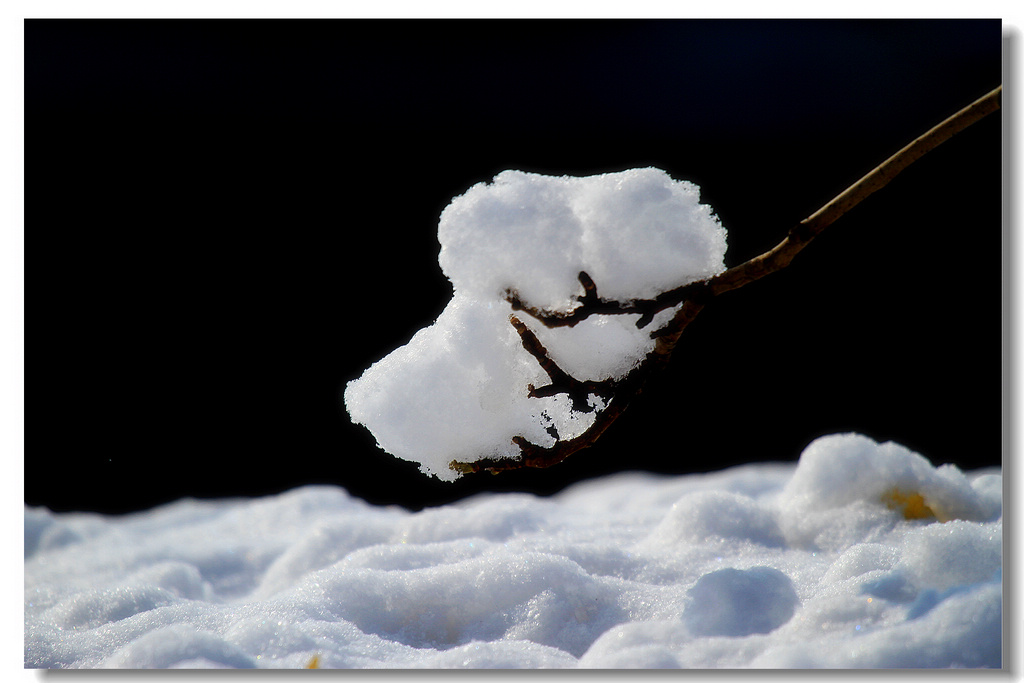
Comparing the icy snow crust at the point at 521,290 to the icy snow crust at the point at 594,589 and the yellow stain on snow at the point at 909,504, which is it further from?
the yellow stain on snow at the point at 909,504

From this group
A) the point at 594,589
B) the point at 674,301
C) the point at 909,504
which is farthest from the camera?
the point at 909,504

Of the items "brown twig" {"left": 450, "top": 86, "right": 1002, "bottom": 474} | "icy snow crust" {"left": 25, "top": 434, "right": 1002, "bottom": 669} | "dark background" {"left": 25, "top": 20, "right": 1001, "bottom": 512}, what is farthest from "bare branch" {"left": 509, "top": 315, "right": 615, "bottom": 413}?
"dark background" {"left": 25, "top": 20, "right": 1001, "bottom": 512}

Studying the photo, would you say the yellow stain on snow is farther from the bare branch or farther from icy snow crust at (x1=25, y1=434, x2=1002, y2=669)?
the bare branch

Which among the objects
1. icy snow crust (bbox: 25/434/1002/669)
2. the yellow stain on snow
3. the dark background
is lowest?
icy snow crust (bbox: 25/434/1002/669)

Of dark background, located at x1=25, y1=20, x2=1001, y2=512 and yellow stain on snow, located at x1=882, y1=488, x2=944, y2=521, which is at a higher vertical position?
dark background, located at x1=25, y1=20, x2=1001, y2=512

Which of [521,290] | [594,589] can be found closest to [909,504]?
[594,589]

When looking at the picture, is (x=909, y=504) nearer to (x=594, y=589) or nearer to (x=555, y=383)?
(x=594, y=589)
